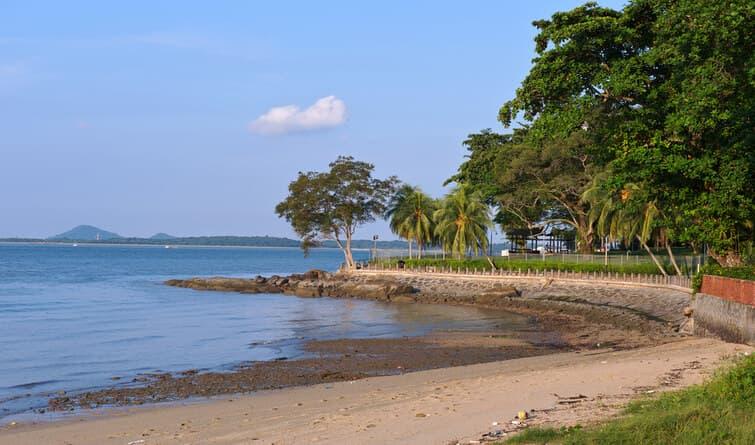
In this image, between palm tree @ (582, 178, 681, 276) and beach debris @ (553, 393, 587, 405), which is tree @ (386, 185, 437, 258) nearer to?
palm tree @ (582, 178, 681, 276)

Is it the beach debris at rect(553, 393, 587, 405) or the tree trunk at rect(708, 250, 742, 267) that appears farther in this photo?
the tree trunk at rect(708, 250, 742, 267)

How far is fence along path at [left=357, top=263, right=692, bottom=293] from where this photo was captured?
4347cm

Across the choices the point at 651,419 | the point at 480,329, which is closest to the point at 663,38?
the point at 480,329

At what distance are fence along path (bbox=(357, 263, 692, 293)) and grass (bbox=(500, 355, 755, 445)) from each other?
29.3 meters

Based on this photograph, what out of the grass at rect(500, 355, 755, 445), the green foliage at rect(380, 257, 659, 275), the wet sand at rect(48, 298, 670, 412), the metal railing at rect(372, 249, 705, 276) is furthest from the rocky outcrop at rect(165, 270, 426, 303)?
the grass at rect(500, 355, 755, 445)

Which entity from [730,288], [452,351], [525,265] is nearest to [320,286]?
[525,265]

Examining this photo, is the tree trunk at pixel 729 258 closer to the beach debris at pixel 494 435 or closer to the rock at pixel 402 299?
the beach debris at pixel 494 435

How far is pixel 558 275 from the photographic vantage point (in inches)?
2144

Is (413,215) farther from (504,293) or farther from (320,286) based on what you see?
(504,293)

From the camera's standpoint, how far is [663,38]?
2452cm

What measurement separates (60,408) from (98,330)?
64.7 ft

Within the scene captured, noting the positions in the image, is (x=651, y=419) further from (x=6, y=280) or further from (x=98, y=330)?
(x=6, y=280)

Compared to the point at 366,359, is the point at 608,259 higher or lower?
higher

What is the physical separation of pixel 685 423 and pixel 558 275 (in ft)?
151
